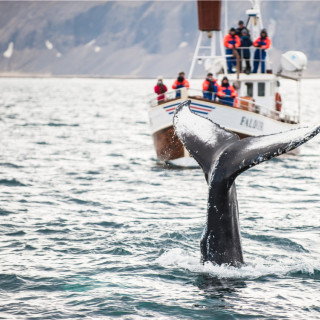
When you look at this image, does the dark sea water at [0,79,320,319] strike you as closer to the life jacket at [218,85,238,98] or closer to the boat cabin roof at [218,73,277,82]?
the life jacket at [218,85,238,98]

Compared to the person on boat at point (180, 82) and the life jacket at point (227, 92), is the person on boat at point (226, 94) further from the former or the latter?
the person on boat at point (180, 82)

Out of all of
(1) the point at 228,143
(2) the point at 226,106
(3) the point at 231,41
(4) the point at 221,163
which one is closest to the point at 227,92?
(2) the point at 226,106

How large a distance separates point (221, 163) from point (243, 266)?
1959mm

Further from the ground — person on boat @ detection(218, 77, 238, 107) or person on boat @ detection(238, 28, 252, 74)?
person on boat @ detection(238, 28, 252, 74)

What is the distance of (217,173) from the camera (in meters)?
7.91

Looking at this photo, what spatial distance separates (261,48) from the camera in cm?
2539

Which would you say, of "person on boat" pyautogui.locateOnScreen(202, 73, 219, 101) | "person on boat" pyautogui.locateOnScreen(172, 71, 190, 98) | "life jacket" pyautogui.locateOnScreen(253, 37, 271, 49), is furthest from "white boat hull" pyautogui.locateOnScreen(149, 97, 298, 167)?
"life jacket" pyautogui.locateOnScreen(253, 37, 271, 49)

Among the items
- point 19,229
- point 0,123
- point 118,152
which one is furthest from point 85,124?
point 19,229

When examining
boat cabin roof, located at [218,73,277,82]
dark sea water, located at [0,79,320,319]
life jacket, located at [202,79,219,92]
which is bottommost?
dark sea water, located at [0,79,320,319]

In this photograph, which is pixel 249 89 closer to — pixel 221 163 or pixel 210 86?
pixel 210 86

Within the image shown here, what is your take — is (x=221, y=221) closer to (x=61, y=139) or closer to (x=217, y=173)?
(x=217, y=173)

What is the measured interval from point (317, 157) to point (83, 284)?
60.6ft

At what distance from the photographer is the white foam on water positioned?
879cm

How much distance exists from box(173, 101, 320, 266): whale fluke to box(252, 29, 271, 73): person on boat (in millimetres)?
16882
